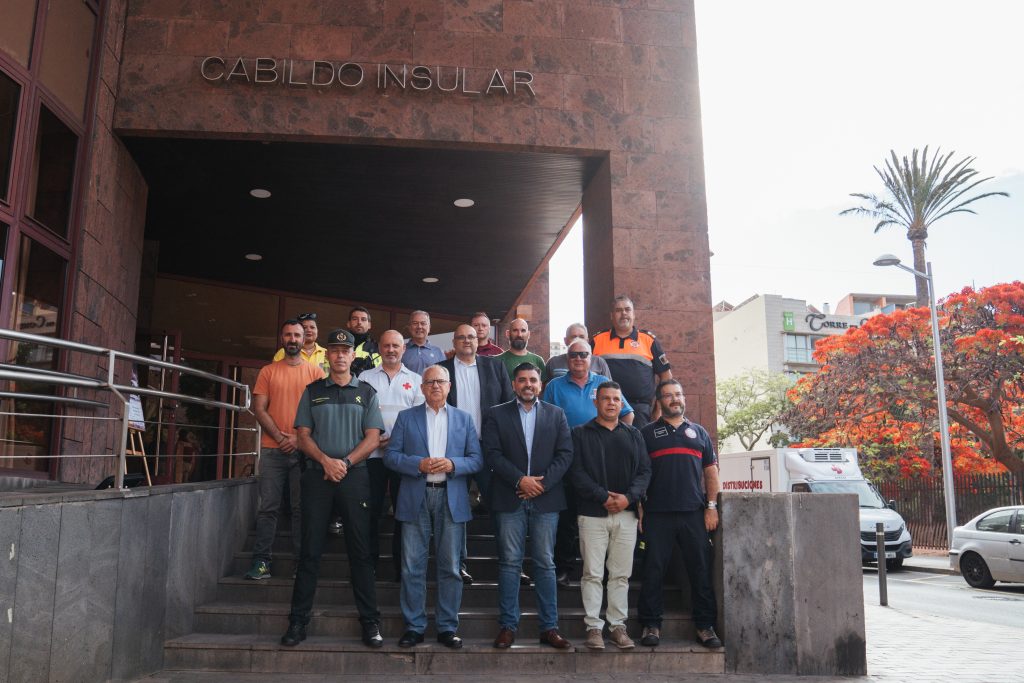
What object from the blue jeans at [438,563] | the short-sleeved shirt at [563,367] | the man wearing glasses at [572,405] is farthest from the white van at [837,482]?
the blue jeans at [438,563]

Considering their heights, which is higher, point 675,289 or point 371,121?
point 371,121

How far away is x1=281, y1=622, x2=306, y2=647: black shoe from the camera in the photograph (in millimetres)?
6137

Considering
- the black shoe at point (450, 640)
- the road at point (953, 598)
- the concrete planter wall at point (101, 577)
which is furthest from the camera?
the road at point (953, 598)

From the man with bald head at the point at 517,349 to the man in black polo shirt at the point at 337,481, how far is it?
1744 mm

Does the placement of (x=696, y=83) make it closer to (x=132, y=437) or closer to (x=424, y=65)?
(x=424, y=65)

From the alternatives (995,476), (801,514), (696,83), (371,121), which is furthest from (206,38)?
(995,476)

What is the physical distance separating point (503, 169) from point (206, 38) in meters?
3.87

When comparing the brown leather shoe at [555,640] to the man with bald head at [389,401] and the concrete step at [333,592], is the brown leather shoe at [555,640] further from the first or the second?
the man with bald head at [389,401]

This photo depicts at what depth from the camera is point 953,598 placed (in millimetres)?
13516

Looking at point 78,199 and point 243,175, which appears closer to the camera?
point 78,199

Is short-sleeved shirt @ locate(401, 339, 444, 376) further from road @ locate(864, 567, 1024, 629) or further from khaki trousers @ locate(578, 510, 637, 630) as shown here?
road @ locate(864, 567, 1024, 629)

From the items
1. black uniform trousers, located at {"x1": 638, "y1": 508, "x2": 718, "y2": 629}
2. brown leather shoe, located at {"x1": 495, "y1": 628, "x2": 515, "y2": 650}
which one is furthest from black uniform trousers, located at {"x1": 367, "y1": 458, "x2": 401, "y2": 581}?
black uniform trousers, located at {"x1": 638, "y1": 508, "x2": 718, "y2": 629}

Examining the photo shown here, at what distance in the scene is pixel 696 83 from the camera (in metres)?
10.5

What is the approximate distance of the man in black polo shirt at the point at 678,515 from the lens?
21.7 ft
